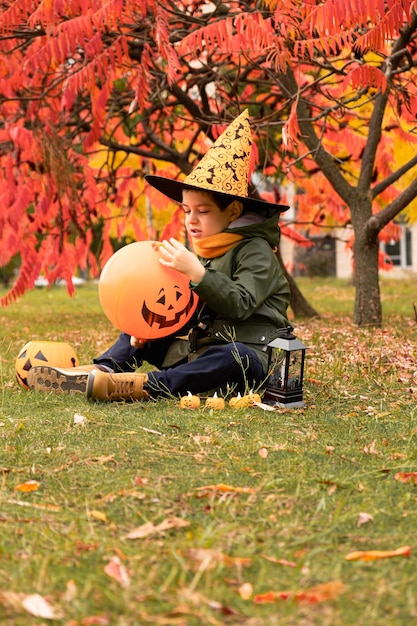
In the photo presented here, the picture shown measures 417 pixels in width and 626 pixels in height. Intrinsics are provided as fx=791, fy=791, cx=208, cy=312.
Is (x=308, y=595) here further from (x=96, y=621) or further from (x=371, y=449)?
(x=371, y=449)

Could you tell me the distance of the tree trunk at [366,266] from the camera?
7.89 m

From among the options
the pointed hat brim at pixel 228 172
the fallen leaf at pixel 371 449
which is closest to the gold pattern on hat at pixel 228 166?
the pointed hat brim at pixel 228 172

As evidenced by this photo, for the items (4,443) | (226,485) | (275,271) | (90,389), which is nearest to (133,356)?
(90,389)

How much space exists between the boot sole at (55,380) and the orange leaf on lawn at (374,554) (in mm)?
2297

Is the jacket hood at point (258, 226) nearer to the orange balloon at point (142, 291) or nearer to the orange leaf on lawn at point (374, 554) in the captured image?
the orange balloon at point (142, 291)

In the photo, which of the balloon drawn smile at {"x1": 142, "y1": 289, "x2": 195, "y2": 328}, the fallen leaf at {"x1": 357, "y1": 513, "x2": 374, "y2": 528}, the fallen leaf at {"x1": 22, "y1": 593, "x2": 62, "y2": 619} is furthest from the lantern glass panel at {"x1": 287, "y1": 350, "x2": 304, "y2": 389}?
the fallen leaf at {"x1": 22, "y1": 593, "x2": 62, "y2": 619}

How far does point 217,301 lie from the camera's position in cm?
387

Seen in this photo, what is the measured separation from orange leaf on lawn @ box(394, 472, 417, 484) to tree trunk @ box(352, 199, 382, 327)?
5.23 metres

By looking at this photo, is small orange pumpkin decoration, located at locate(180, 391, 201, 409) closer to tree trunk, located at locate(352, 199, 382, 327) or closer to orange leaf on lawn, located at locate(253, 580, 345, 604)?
orange leaf on lawn, located at locate(253, 580, 345, 604)

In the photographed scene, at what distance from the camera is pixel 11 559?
2059 mm

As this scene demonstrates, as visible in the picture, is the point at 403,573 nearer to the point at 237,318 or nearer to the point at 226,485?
the point at 226,485

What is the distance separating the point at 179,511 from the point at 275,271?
2.09 metres

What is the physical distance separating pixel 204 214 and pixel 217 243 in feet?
0.57

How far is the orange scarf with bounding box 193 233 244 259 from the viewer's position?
4.25 meters
